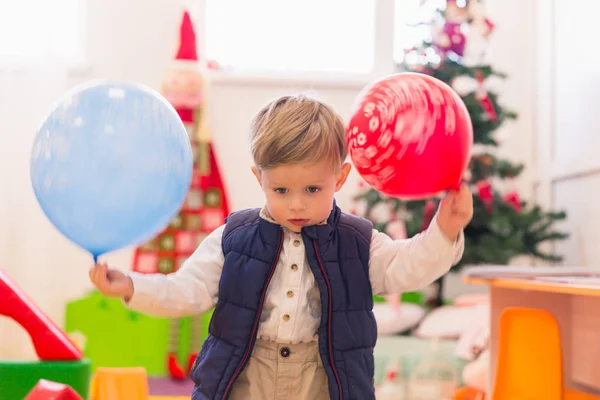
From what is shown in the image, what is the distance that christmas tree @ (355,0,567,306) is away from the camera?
2572mm

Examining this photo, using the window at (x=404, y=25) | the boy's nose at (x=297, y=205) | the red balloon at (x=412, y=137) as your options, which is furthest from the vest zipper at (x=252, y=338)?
the window at (x=404, y=25)

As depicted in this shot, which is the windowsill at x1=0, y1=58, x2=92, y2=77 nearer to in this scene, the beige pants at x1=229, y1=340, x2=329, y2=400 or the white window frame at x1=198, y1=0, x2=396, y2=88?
the white window frame at x1=198, y1=0, x2=396, y2=88

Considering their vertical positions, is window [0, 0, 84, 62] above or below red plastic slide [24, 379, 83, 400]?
above

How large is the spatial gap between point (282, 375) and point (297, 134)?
38 centimetres

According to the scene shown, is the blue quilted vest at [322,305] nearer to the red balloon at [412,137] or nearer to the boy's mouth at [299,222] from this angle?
the boy's mouth at [299,222]

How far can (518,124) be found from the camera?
10.1 feet

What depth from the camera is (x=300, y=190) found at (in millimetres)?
1144

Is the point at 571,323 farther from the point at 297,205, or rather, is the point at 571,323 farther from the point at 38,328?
the point at 38,328

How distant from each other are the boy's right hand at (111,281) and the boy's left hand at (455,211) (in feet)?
1.57

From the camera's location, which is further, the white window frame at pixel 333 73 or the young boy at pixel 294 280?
the white window frame at pixel 333 73

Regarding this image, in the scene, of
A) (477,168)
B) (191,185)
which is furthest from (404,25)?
(191,185)

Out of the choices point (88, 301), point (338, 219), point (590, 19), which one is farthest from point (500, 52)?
point (338, 219)

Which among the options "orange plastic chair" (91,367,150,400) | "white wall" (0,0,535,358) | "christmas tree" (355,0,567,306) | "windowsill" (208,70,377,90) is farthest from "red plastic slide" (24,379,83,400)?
"windowsill" (208,70,377,90)

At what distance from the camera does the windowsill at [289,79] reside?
3027 millimetres
